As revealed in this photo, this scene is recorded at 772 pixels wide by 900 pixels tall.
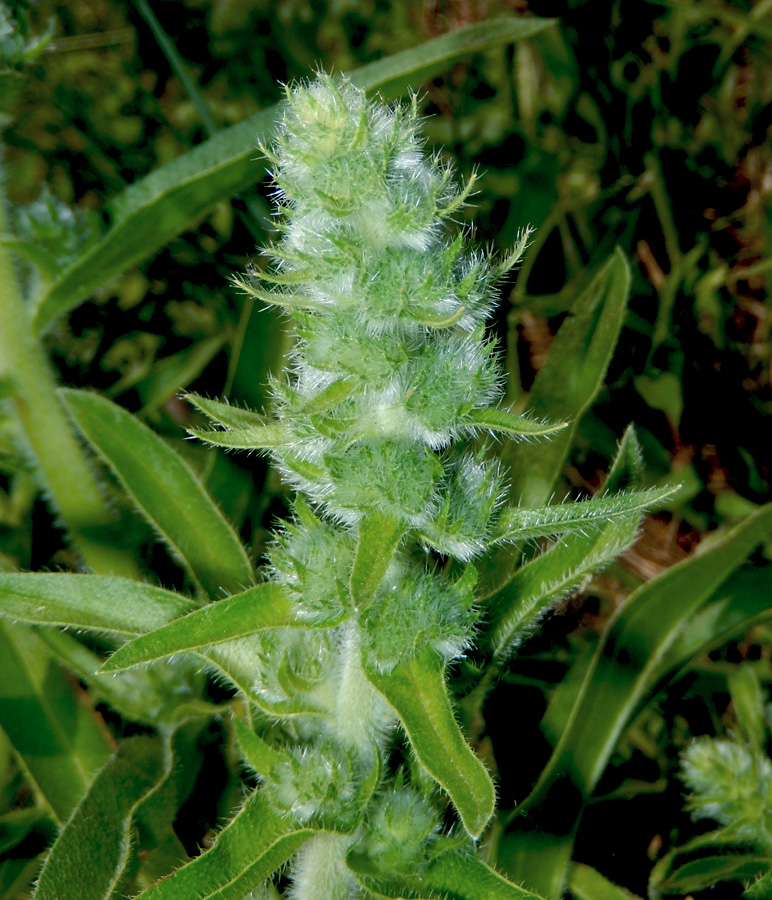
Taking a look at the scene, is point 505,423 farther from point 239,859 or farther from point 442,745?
point 239,859

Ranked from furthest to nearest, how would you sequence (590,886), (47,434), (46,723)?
(47,434) → (46,723) → (590,886)

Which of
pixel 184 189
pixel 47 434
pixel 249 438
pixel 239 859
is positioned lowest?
pixel 239 859

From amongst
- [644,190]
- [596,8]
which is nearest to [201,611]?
[644,190]

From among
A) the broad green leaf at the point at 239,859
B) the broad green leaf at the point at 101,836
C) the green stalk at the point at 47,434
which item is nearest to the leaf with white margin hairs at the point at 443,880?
the broad green leaf at the point at 239,859

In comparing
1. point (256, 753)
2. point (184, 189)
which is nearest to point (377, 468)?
point (256, 753)

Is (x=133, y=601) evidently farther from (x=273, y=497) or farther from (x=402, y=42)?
(x=402, y=42)

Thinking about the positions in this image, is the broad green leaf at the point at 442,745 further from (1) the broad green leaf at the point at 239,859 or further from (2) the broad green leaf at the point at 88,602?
(2) the broad green leaf at the point at 88,602

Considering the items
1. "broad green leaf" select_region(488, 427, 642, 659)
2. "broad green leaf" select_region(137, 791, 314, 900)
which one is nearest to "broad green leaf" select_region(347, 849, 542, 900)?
"broad green leaf" select_region(137, 791, 314, 900)
